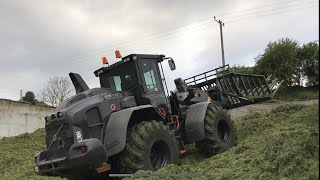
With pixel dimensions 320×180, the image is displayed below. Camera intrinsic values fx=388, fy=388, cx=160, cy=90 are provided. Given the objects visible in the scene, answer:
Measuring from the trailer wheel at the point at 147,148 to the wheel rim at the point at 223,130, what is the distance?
210cm

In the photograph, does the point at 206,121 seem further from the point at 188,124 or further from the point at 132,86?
the point at 132,86

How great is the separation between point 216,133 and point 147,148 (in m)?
2.37

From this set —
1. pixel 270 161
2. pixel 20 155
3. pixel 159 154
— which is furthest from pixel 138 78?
pixel 20 155

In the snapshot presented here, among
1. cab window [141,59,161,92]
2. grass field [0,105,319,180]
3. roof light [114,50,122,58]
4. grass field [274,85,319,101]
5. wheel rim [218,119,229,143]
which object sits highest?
roof light [114,50,122,58]

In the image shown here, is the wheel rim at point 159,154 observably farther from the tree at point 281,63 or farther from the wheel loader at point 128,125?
the tree at point 281,63

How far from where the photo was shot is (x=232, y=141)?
29.7 feet

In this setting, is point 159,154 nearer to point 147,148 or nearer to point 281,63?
point 147,148

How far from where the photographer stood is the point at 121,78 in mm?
Result: 8203

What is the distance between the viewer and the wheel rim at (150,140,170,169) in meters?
7.22

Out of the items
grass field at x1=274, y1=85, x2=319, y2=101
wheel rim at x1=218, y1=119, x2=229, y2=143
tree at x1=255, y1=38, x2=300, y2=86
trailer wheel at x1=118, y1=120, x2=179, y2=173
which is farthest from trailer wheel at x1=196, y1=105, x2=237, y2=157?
tree at x1=255, y1=38, x2=300, y2=86

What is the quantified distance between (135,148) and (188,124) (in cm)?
212

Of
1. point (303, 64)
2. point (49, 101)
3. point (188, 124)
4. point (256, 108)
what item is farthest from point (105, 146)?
point (49, 101)

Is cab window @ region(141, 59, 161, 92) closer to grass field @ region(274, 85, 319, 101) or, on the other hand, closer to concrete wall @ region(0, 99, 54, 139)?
concrete wall @ region(0, 99, 54, 139)

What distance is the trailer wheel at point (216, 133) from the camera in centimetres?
847
